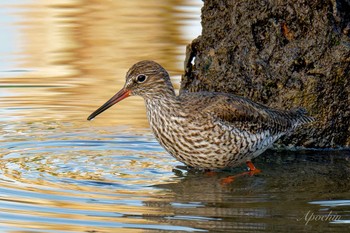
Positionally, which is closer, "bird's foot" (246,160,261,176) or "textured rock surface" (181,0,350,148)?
"bird's foot" (246,160,261,176)

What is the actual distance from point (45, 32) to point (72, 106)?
488cm

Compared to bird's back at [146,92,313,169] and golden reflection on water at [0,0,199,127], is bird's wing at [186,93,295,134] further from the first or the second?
golden reflection on water at [0,0,199,127]

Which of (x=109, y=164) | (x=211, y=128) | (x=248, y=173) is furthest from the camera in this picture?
(x=109, y=164)

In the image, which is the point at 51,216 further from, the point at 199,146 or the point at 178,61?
the point at 178,61

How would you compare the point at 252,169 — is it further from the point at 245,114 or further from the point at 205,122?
the point at 205,122

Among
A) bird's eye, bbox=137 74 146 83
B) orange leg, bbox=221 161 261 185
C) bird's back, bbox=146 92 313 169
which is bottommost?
orange leg, bbox=221 161 261 185

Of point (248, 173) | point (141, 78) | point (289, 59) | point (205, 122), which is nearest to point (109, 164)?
point (141, 78)

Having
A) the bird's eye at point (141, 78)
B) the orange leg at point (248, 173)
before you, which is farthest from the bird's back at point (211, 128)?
the bird's eye at point (141, 78)

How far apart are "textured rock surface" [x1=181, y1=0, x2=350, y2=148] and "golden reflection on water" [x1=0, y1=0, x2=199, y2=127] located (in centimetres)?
177

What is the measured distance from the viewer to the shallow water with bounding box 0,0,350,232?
8977 millimetres

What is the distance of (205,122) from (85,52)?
6.90 m

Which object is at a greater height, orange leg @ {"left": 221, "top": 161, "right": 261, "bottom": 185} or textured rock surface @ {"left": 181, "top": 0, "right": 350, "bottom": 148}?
textured rock surface @ {"left": 181, "top": 0, "right": 350, "bottom": 148}

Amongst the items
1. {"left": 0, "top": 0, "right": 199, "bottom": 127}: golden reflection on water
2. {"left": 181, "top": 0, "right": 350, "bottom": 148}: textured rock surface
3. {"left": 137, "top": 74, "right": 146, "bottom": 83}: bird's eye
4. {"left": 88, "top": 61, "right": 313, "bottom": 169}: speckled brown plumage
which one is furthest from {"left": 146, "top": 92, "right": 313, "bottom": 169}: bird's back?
{"left": 0, "top": 0, "right": 199, "bottom": 127}: golden reflection on water

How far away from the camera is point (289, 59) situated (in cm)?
1192
